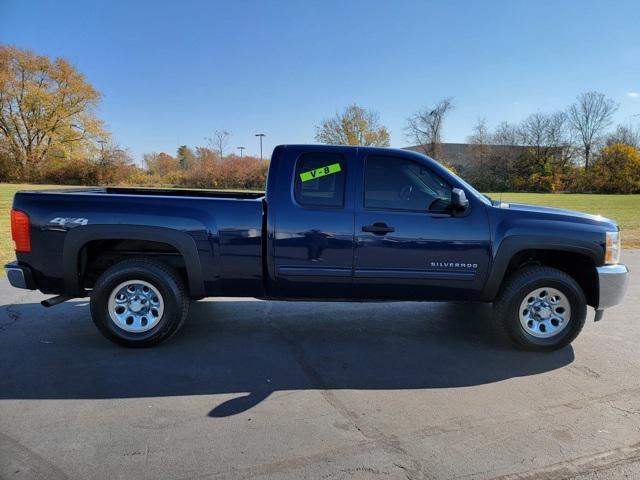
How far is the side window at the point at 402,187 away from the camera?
4176mm

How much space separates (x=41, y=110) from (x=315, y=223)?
2326 inches

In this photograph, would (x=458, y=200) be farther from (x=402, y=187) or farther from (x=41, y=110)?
(x=41, y=110)

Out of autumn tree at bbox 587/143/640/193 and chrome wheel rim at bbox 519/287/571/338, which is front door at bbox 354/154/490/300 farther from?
autumn tree at bbox 587/143/640/193

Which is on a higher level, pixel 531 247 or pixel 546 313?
pixel 531 247

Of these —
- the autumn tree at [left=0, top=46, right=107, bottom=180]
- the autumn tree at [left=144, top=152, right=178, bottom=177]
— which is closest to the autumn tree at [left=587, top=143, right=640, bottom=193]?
the autumn tree at [left=144, top=152, right=178, bottom=177]

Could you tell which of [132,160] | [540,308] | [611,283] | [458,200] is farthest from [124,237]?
[132,160]

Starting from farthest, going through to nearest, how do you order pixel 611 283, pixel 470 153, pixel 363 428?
pixel 470 153 → pixel 611 283 → pixel 363 428

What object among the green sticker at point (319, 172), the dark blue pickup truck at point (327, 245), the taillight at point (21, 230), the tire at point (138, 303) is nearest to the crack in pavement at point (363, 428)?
the dark blue pickup truck at point (327, 245)

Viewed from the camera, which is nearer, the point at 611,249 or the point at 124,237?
the point at 124,237

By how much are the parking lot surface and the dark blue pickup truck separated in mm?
469

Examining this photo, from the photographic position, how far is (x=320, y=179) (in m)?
4.22

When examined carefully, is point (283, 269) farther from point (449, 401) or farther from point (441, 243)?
point (449, 401)

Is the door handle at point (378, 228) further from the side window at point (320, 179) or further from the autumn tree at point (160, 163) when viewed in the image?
the autumn tree at point (160, 163)

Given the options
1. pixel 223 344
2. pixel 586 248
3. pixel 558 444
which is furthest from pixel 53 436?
pixel 586 248
